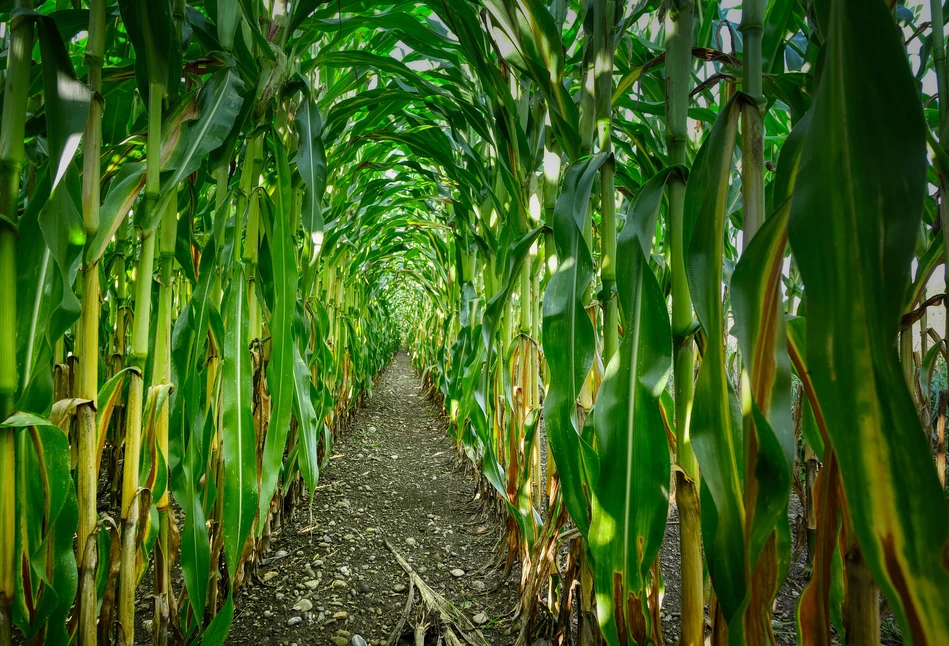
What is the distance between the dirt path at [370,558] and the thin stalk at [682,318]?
63 cm

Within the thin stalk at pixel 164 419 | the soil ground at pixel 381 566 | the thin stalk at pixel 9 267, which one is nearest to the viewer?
the thin stalk at pixel 9 267

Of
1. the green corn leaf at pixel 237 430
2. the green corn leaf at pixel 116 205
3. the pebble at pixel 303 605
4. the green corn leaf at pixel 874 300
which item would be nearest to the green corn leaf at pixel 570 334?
the green corn leaf at pixel 874 300

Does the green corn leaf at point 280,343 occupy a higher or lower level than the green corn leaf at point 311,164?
lower

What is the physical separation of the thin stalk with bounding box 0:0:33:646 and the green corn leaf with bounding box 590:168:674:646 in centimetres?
59

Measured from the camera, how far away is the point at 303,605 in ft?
3.41

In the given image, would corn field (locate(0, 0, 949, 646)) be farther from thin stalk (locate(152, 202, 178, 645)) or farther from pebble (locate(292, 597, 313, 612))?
pebble (locate(292, 597, 313, 612))

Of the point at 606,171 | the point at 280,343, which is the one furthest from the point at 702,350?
the point at 280,343

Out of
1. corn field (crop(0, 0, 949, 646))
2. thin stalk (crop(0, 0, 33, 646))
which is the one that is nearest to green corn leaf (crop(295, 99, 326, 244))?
corn field (crop(0, 0, 949, 646))

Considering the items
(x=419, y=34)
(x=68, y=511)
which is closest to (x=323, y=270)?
(x=419, y=34)

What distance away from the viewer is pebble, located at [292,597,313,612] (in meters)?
1.03

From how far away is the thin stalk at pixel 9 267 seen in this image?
1.47ft

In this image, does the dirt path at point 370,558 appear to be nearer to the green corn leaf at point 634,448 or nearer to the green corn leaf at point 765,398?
the green corn leaf at point 634,448

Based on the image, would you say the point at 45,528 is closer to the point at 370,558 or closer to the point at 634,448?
the point at 634,448

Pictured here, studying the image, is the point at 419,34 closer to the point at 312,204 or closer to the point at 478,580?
the point at 312,204
